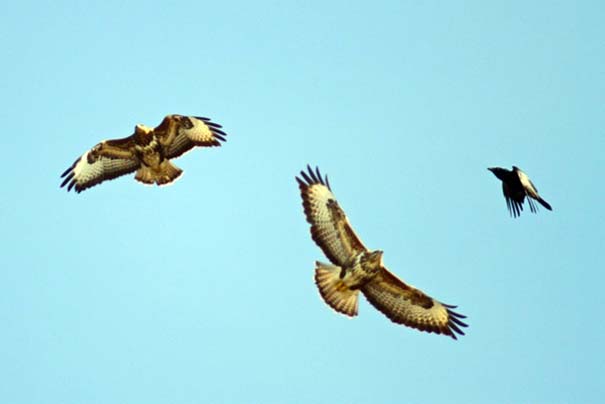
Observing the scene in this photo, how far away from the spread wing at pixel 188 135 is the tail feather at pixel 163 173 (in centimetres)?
17

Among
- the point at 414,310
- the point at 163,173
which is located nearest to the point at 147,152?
the point at 163,173

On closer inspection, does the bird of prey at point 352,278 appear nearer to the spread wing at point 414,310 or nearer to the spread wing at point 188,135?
the spread wing at point 414,310

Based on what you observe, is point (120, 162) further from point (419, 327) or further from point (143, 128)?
point (419, 327)

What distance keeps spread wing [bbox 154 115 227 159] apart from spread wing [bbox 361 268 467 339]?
3.80 metres

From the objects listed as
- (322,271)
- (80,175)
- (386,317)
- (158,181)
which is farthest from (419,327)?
(80,175)

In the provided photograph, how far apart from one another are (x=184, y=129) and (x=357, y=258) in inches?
157

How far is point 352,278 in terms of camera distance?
15.7 m

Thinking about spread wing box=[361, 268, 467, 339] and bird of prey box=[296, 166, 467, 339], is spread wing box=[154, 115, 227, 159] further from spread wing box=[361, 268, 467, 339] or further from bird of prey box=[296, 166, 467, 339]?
spread wing box=[361, 268, 467, 339]

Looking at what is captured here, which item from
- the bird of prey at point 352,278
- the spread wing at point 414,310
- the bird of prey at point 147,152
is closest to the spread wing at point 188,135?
the bird of prey at point 147,152

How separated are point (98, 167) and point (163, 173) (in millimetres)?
1129

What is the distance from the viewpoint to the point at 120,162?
18406 millimetres

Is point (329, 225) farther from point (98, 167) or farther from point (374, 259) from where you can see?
point (98, 167)

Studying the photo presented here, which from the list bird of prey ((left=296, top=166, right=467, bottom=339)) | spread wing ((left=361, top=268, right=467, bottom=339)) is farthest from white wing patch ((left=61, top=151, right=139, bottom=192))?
spread wing ((left=361, top=268, right=467, bottom=339))

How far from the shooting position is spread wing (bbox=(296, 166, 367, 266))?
15.8m
